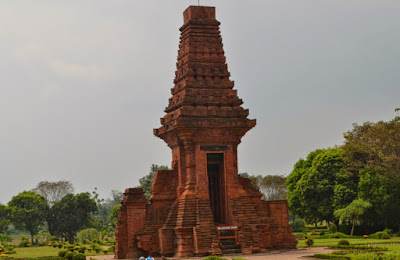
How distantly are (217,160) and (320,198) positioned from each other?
63.2 feet

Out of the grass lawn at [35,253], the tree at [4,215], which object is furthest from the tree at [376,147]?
the tree at [4,215]

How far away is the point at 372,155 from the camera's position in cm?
4162

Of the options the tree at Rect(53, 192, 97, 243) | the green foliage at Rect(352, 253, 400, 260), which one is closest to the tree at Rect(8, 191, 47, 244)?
the tree at Rect(53, 192, 97, 243)

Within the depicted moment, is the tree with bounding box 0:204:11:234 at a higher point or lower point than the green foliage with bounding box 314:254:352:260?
higher

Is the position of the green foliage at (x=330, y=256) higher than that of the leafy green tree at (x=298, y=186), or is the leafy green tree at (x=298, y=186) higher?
the leafy green tree at (x=298, y=186)

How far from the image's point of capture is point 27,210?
201 feet

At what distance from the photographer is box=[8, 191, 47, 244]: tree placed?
61469 millimetres

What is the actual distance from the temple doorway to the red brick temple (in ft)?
0.17

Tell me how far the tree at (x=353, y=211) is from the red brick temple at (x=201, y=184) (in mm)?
11969

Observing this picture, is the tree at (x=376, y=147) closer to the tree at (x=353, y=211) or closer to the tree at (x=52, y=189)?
the tree at (x=353, y=211)

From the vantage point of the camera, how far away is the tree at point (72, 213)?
6284 cm

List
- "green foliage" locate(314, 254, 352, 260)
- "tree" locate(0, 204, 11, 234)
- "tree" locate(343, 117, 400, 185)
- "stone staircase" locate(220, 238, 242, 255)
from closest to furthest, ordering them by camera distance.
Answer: "green foliage" locate(314, 254, 352, 260) < "stone staircase" locate(220, 238, 242, 255) < "tree" locate(343, 117, 400, 185) < "tree" locate(0, 204, 11, 234)

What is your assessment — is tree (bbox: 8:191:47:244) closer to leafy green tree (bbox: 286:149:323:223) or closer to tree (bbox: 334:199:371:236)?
leafy green tree (bbox: 286:149:323:223)

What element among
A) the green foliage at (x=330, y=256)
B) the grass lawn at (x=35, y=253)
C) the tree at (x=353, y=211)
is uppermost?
Answer: the tree at (x=353, y=211)
